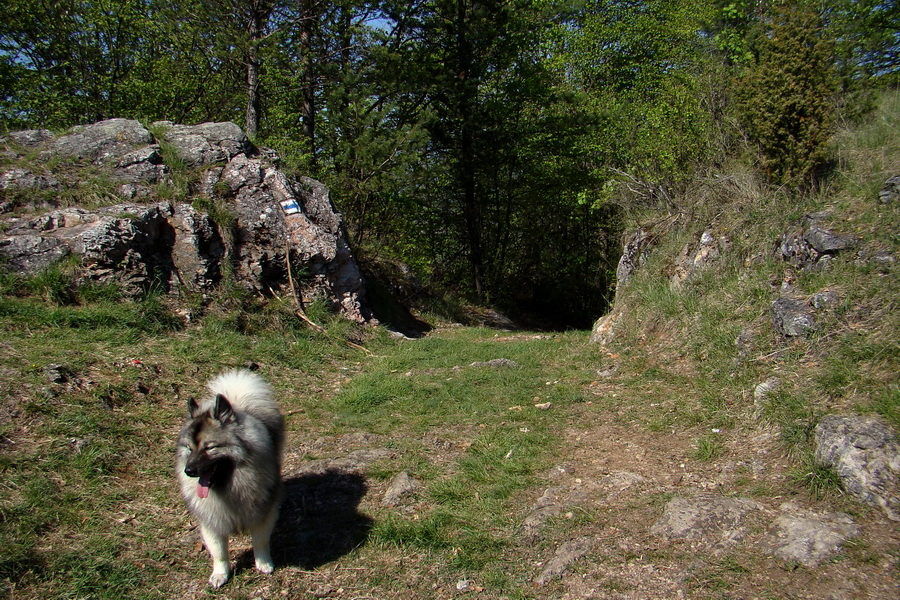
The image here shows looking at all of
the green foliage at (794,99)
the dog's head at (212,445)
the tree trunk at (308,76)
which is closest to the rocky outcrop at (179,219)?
the tree trunk at (308,76)

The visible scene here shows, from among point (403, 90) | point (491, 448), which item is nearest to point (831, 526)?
point (491, 448)

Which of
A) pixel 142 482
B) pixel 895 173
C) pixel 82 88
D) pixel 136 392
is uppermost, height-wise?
pixel 82 88

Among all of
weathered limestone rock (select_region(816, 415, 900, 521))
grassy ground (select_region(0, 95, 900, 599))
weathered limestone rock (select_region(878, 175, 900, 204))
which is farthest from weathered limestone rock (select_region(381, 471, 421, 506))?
weathered limestone rock (select_region(878, 175, 900, 204))

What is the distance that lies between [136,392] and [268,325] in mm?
2937

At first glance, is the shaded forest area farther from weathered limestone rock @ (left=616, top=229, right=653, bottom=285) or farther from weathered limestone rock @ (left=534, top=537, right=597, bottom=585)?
weathered limestone rock @ (left=534, top=537, right=597, bottom=585)

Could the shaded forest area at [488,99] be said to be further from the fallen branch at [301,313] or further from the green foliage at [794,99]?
the fallen branch at [301,313]

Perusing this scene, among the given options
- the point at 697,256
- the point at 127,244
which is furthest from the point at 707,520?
the point at 127,244

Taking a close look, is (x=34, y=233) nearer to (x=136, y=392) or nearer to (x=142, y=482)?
(x=136, y=392)

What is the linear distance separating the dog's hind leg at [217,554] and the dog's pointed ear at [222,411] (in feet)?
2.06

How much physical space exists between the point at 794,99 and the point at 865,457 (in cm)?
518

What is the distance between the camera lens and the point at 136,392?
222 inches

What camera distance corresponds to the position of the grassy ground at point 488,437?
3277 mm

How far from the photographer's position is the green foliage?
6.87 meters

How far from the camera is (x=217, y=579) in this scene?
128 inches
